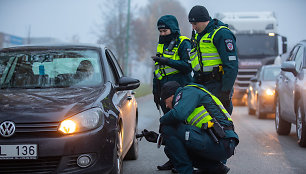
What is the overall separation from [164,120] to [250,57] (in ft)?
57.7

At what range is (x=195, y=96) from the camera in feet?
16.8

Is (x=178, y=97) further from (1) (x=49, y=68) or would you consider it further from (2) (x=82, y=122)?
(1) (x=49, y=68)

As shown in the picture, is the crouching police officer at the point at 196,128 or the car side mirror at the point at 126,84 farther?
the car side mirror at the point at 126,84

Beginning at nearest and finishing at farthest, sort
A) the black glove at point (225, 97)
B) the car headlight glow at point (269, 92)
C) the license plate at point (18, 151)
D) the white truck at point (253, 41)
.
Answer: the license plate at point (18, 151) → the black glove at point (225, 97) → the car headlight glow at point (269, 92) → the white truck at point (253, 41)

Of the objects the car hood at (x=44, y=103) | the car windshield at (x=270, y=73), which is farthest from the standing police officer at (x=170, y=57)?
the car windshield at (x=270, y=73)

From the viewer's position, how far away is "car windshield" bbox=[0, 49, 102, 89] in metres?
5.88

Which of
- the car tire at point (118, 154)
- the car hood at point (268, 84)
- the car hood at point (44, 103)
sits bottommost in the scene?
the car hood at point (268, 84)

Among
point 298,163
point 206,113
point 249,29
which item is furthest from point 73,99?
point 249,29

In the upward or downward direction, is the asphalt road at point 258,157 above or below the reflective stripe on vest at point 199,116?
below

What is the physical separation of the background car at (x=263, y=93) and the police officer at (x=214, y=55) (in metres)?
8.97

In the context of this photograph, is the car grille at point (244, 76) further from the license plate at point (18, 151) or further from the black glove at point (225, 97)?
the license plate at point (18, 151)

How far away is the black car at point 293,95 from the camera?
28.5ft

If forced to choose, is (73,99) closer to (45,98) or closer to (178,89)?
(45,98)

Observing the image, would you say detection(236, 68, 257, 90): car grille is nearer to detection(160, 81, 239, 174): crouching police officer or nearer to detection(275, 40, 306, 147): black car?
detection(275, 40, 306, 147): black car
